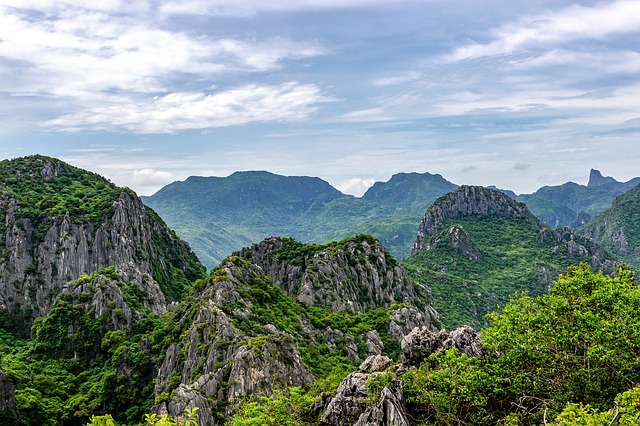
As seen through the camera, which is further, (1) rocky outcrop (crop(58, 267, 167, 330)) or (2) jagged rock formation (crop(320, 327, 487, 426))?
(1) rocky outcrop (crop(58, 267, 167, 330))

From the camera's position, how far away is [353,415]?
94.8ft

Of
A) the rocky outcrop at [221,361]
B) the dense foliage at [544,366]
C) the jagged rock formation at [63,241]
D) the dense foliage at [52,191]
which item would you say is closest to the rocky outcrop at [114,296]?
the jagged rock formation at [63,241]

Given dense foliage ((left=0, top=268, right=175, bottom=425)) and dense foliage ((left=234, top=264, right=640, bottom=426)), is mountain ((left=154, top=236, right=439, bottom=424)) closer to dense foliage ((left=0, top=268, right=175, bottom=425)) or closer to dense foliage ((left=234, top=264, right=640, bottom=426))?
dense foliage ((left=0, top=268, right=175, bottom=425))

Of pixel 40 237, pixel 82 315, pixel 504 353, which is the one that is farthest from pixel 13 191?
pixel 504 353

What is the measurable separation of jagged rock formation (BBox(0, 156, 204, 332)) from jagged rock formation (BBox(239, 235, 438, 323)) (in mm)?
31643

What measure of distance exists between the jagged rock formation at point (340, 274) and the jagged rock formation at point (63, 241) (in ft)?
104

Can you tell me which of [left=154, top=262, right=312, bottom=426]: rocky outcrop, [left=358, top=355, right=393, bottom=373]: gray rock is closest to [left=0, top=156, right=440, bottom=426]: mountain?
[left=154, top=262, right=312, bottom=426]: rocky outcrop

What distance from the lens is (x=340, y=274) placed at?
104m

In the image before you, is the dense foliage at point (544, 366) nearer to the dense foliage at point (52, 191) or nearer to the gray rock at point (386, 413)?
the gray rock at point (386, 413)

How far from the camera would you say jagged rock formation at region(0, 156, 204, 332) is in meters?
116

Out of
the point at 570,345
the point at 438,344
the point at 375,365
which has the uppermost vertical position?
the point at 570,345

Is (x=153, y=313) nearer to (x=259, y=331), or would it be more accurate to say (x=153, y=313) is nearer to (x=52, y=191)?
(x=259, y=331)

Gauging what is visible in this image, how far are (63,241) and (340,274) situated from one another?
2949 inches

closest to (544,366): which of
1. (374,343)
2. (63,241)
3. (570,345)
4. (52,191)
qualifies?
(570,345)
